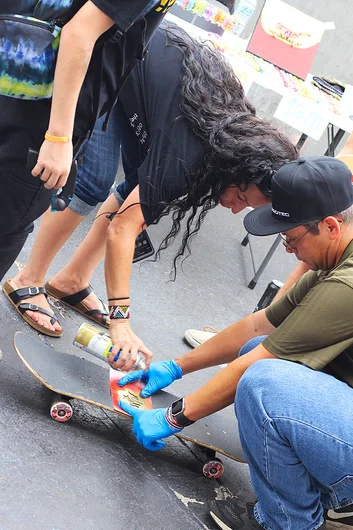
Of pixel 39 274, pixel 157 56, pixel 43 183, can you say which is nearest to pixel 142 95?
pixel 157 56

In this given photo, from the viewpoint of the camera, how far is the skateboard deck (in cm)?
207

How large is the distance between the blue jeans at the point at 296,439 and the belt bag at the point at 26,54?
981 millimetres

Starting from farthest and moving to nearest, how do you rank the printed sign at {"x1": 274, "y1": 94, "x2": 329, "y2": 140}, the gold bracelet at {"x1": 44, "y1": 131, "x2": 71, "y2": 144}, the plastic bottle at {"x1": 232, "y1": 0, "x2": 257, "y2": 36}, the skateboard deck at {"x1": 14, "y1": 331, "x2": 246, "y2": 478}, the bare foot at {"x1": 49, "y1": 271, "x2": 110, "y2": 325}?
the plastic bottle at {"x1": 232, "y1": 0, "x2": 257, "y2": 36}, the printed sign at {"x1": 274, "y1": 94, "x2": 329, "y2": 140}, the bare foot at {"x1": 49, "y1": 271, "x2": 110, "y2": 325}, the skateboard deck at {"x1": 14, "y1": 331, "x2": 246, "y2": 478}, the gold bracelet at {"x1": 44, "y1": 131, "x2": 71, "y2": 144}

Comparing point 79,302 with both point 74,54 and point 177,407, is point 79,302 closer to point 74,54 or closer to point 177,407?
point 177,407

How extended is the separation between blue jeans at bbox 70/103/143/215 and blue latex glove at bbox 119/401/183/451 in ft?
3.29

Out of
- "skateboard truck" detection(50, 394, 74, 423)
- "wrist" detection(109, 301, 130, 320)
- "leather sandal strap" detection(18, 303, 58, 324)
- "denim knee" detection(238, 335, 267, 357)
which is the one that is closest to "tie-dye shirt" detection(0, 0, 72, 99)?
"wrist" detection(109, 301, 130, 320)

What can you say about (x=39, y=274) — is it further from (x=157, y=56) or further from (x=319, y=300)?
(x=319, y=300)

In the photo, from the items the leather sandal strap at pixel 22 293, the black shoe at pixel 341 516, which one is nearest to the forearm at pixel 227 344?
the black shoe at pixel 341 516

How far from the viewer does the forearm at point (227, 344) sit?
2.30m

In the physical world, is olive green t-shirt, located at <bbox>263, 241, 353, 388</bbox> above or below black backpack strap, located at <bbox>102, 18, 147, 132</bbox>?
below

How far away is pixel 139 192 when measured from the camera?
7.22ft

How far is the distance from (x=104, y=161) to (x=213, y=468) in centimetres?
129

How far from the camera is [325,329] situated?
68.4 inches

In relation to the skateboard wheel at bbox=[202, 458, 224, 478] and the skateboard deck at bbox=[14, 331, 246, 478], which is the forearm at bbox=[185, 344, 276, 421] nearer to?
the skateboard deck at bbox=[14, 331, 246, 478]
